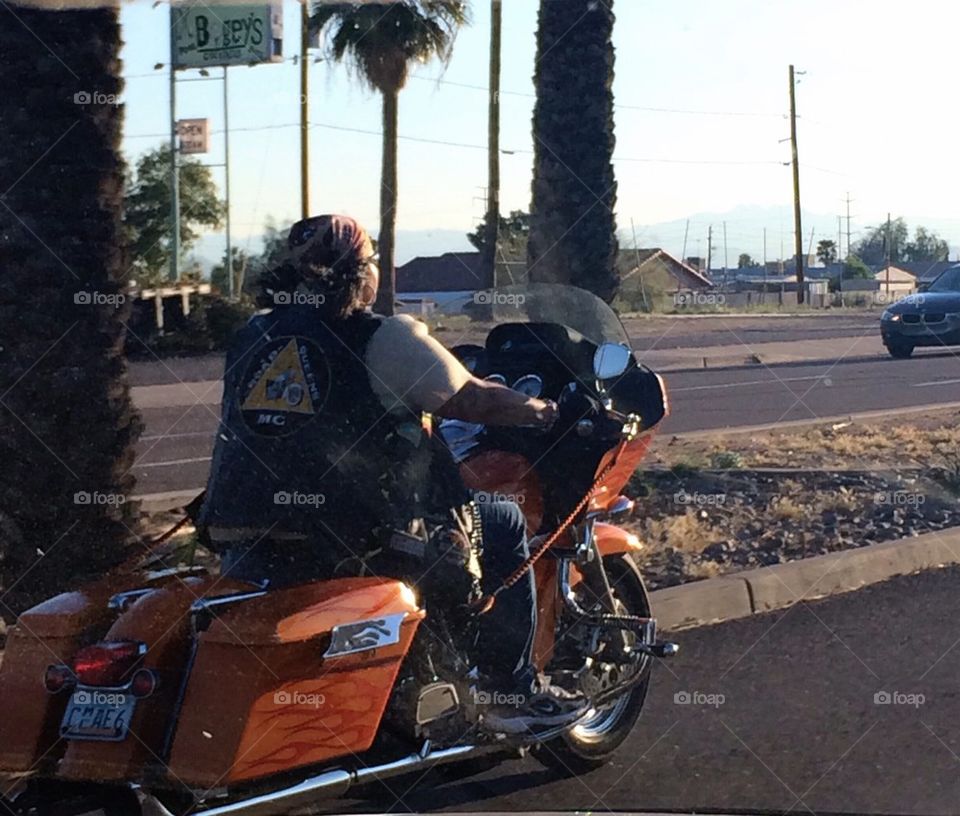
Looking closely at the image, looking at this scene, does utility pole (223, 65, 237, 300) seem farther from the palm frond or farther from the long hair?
the long hair

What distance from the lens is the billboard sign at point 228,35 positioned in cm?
2600

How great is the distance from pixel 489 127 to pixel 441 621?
106 feet

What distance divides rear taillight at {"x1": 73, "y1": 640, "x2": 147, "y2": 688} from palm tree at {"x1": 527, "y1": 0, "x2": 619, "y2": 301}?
27.6 ft

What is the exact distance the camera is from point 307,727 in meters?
3.79

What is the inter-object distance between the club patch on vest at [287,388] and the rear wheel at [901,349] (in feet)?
72.5

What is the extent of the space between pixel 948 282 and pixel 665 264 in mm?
46082

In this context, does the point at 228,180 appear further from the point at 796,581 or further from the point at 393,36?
the point at 796,581

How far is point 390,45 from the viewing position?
30375mm

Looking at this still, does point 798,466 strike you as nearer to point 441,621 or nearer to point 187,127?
point 441,621

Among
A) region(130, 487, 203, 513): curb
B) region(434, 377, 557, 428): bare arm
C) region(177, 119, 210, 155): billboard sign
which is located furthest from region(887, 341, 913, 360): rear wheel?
region(434, 377, 557, 428): bare arm

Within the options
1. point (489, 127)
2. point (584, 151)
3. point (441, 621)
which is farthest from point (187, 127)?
point (441, 621)

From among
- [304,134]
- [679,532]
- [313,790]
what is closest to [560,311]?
[313,790]

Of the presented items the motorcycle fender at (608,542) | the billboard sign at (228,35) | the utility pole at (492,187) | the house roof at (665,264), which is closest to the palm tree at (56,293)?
the motorcycle fender at (608,542)

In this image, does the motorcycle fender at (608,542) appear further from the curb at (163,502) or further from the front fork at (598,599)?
the curb at (163,502)
